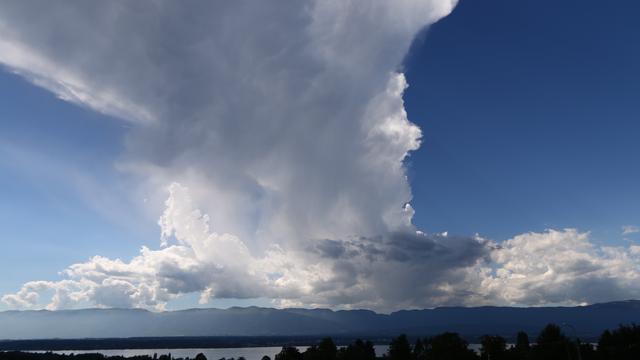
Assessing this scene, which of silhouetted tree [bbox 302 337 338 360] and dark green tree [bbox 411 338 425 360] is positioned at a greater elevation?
silhouetted tree [bbox 302 337 338 360]

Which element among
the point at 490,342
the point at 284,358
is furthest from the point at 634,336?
the point at 284,358

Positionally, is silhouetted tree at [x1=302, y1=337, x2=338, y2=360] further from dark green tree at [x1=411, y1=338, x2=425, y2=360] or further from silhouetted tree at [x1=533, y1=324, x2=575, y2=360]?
silhouetted tree at [x1=533, y1=324, x2=575, y2=360]

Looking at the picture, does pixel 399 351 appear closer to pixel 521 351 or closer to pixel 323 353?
pixel 323 353

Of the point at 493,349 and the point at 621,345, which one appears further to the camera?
the point at 493,349

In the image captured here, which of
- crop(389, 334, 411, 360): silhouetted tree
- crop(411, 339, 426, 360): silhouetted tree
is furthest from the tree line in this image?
crop(411, 339, 426, 360): silhouetted tree

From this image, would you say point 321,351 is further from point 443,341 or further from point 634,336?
point 634,336

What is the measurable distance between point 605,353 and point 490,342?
1022 inches

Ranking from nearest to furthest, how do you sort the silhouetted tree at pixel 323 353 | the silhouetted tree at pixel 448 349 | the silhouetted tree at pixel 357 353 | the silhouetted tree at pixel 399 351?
1. the silhouetted tree at pixel 448 349
2. the silhouetted tree at pixel 357 353
3. the silhouetted tree at pixel 323 353
4. the silhouetted tree at pixel 399 351

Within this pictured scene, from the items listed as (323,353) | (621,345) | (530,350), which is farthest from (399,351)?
(621,345)

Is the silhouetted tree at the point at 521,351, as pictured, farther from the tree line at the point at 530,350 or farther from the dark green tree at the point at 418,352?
the dark green tree at the point at 418,352

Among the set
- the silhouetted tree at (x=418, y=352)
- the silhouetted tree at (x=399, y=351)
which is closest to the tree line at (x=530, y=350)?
the silhouetted tree at (x=399, y=351)

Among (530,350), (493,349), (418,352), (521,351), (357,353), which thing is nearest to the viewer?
(530,350)

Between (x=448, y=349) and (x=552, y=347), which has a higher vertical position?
(x=448, y=349)

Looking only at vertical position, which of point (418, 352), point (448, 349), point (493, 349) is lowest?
point (418, 352)
